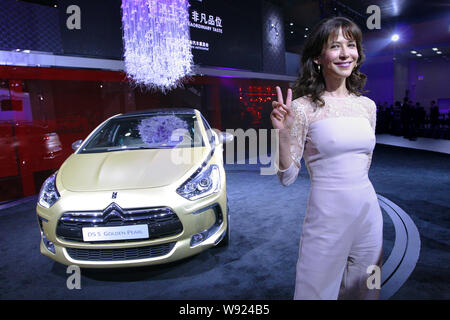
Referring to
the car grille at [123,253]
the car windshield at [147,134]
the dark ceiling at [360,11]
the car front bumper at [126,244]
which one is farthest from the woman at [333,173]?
the dark ceiling at [360,11]

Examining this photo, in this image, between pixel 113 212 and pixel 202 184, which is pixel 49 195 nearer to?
pixel 113 212

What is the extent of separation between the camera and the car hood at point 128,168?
2.56m

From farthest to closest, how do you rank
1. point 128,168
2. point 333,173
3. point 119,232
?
point 128,168 → point 119,232 → point 333,173

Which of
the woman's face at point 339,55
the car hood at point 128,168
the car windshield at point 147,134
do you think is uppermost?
the woman's face at point 339,55

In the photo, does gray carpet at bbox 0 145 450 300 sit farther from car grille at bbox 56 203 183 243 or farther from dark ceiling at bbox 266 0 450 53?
dark ceiling at bbox 266 0 450 53

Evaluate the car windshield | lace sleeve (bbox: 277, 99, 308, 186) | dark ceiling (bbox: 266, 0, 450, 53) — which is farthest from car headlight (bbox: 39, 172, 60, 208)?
dark ceiling (bbox: 266, 0, 450, 53)

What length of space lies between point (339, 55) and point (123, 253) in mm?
1996

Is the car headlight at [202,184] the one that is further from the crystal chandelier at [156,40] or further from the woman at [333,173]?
the crystal chandelier at [156,40]

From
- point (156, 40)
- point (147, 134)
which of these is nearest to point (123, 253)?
point (147, 134)

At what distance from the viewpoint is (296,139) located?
4.59ft

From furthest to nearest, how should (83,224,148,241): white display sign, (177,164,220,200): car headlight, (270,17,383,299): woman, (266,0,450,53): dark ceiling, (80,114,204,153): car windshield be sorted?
(266,0,450,53): dark ceiling, (80,114,204,153): car windshield, (177,164,220,200): car headlight, (83,224,148,241): white display sign, (270,17,383,299): woman

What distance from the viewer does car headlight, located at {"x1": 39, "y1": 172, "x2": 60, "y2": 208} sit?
8.40 feet

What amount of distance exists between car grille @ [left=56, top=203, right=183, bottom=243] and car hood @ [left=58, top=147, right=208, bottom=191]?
209 millimetres

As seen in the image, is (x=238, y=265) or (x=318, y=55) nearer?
(x=318, y=55)
